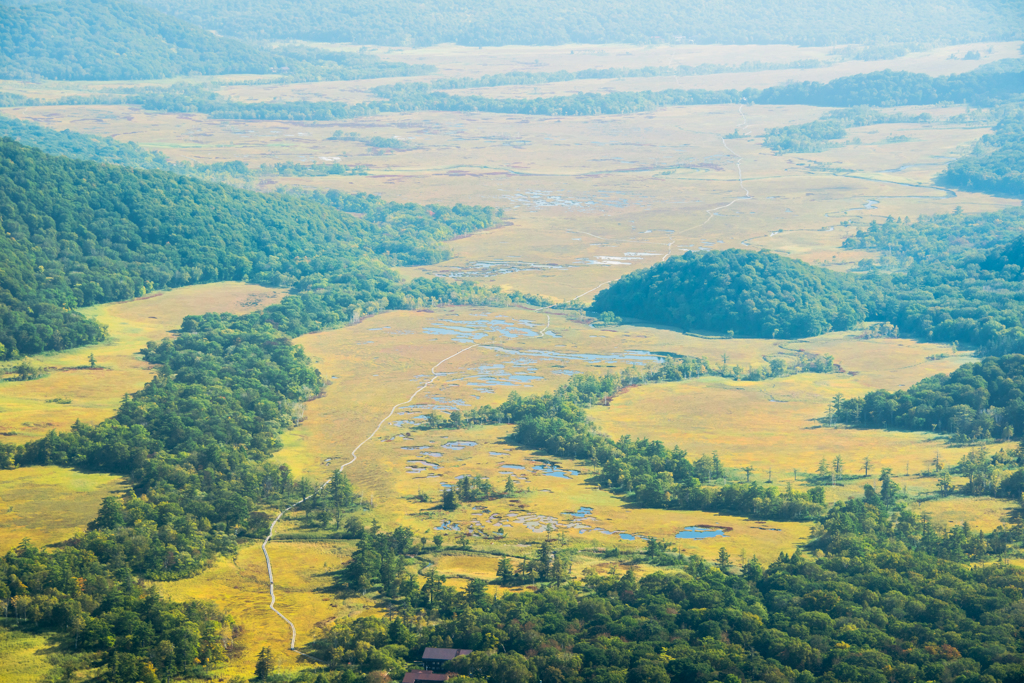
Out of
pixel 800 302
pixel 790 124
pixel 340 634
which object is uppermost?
pixel 790 124

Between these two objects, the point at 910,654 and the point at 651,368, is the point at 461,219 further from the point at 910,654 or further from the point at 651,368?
the point at 910,654

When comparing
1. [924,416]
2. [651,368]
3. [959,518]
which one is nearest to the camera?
[959,518]

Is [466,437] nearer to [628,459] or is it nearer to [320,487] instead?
[628,459]

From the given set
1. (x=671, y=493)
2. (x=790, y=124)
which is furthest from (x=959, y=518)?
(x=790, y=124)

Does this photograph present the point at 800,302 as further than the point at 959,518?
Yes

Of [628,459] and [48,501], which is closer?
[48,501]

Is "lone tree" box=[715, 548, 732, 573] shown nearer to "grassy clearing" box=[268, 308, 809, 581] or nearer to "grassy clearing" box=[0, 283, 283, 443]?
"grassy clearing" box=[268, 308, 809, 581]

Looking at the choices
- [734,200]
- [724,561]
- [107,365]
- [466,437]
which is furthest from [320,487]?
[734,200]
